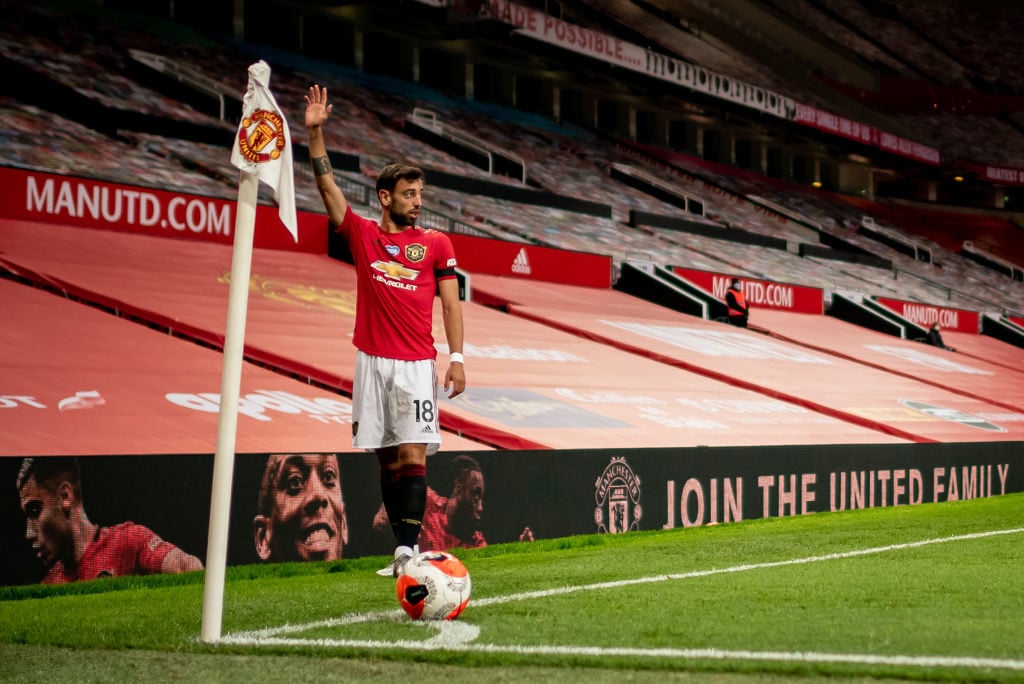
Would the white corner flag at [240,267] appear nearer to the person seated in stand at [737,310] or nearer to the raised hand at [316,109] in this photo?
the raised hand at [316,109]

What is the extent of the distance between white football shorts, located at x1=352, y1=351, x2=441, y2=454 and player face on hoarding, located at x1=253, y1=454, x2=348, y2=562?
4.94 ft

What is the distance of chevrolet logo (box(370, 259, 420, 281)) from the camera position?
4.98 metres

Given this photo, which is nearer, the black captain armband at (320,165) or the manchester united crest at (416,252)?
the black captain armband at (320,165)

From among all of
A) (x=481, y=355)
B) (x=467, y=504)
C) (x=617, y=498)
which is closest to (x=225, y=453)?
(x=467, y=504)

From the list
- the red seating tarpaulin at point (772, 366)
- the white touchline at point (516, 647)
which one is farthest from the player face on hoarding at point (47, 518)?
the red seating tarpaulin at point (772, 366)

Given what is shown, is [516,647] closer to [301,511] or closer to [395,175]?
[395,175]

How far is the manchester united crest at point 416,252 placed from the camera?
16.4ft

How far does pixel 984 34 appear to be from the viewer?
49.2m

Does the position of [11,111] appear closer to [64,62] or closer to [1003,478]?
[64,62]

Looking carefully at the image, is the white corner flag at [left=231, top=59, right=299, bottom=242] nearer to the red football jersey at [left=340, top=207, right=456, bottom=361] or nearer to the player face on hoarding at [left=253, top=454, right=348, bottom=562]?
the red football jersey at [left=340, top=207, right=456, bottom=361]

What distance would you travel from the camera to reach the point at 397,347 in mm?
4938

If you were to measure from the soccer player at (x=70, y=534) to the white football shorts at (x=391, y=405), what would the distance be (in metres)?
1.53

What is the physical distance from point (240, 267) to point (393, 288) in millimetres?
1130

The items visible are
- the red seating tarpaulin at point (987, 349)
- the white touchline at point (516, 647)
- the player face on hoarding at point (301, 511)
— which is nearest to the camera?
the white touchline at point (516, 647)
